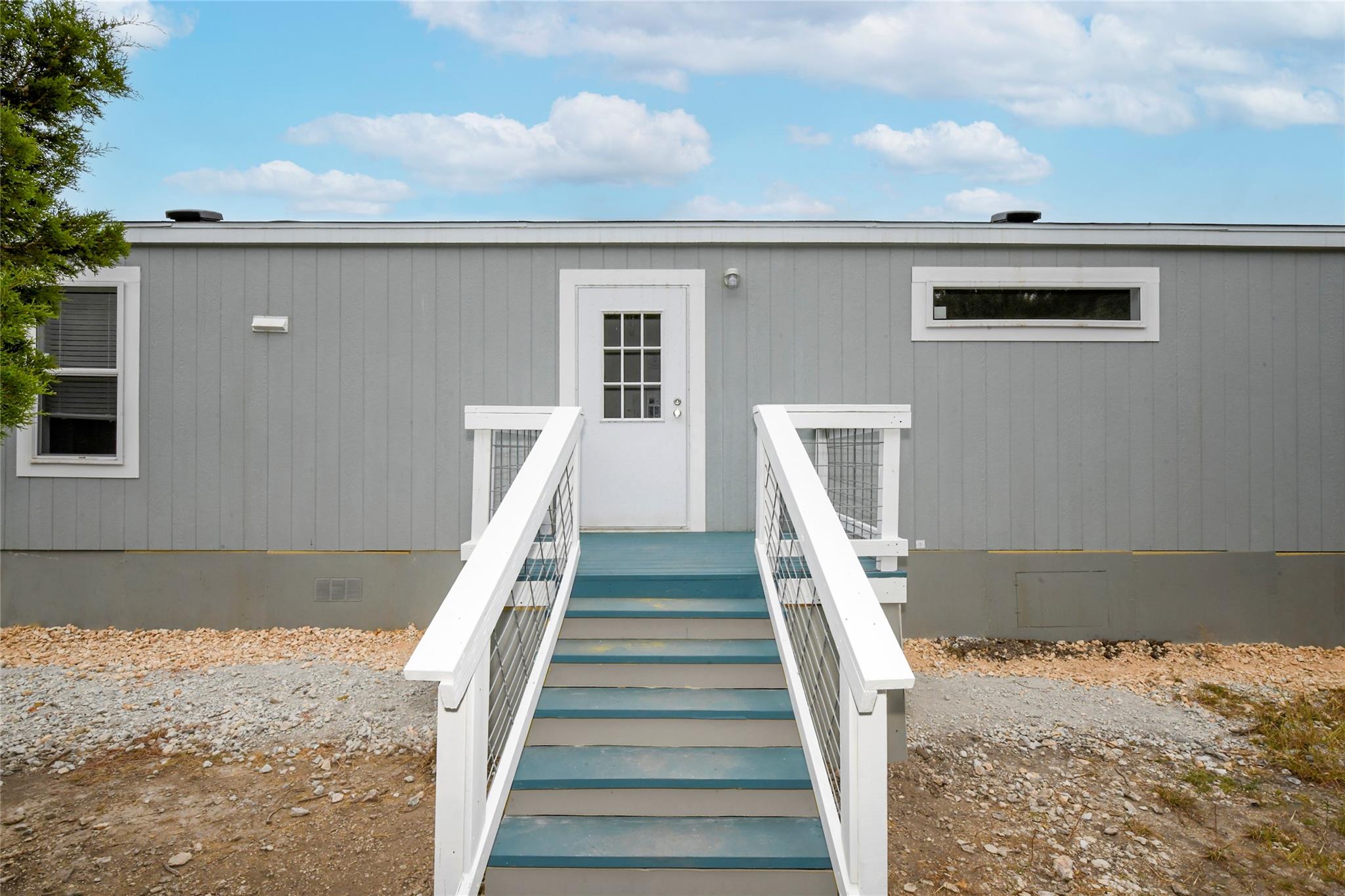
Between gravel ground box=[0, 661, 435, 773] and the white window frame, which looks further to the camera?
the white window frame

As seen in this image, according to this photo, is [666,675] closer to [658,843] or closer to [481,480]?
[658,843]

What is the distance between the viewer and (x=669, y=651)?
8.73 feet

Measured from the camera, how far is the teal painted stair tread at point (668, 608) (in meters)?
2.81

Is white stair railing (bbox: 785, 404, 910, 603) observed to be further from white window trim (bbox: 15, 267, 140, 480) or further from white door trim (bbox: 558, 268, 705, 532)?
white window trim (bbox: 15, 267, 140, 480)

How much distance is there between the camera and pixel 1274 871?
2.38 metres

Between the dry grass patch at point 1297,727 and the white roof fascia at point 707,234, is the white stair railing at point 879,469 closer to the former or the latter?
the white roof fascia at point 707,234

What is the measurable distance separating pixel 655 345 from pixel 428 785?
9.58 ft

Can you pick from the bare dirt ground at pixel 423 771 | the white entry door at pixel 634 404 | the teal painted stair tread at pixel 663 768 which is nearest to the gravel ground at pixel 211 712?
the bare dirt ground at pixel 423 771

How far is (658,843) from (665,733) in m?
0.39

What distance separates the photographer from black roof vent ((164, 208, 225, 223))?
4.94 m

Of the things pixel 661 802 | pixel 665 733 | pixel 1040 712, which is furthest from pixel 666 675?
pixel 1040 712

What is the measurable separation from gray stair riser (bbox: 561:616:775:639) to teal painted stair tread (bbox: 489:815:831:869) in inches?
29.4

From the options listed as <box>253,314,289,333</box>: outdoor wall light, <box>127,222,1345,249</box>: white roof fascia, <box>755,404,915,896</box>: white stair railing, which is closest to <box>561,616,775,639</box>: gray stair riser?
<box>755,404,915,896</box>: white stair railing

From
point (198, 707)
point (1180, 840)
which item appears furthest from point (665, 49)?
point (1180, 840)
